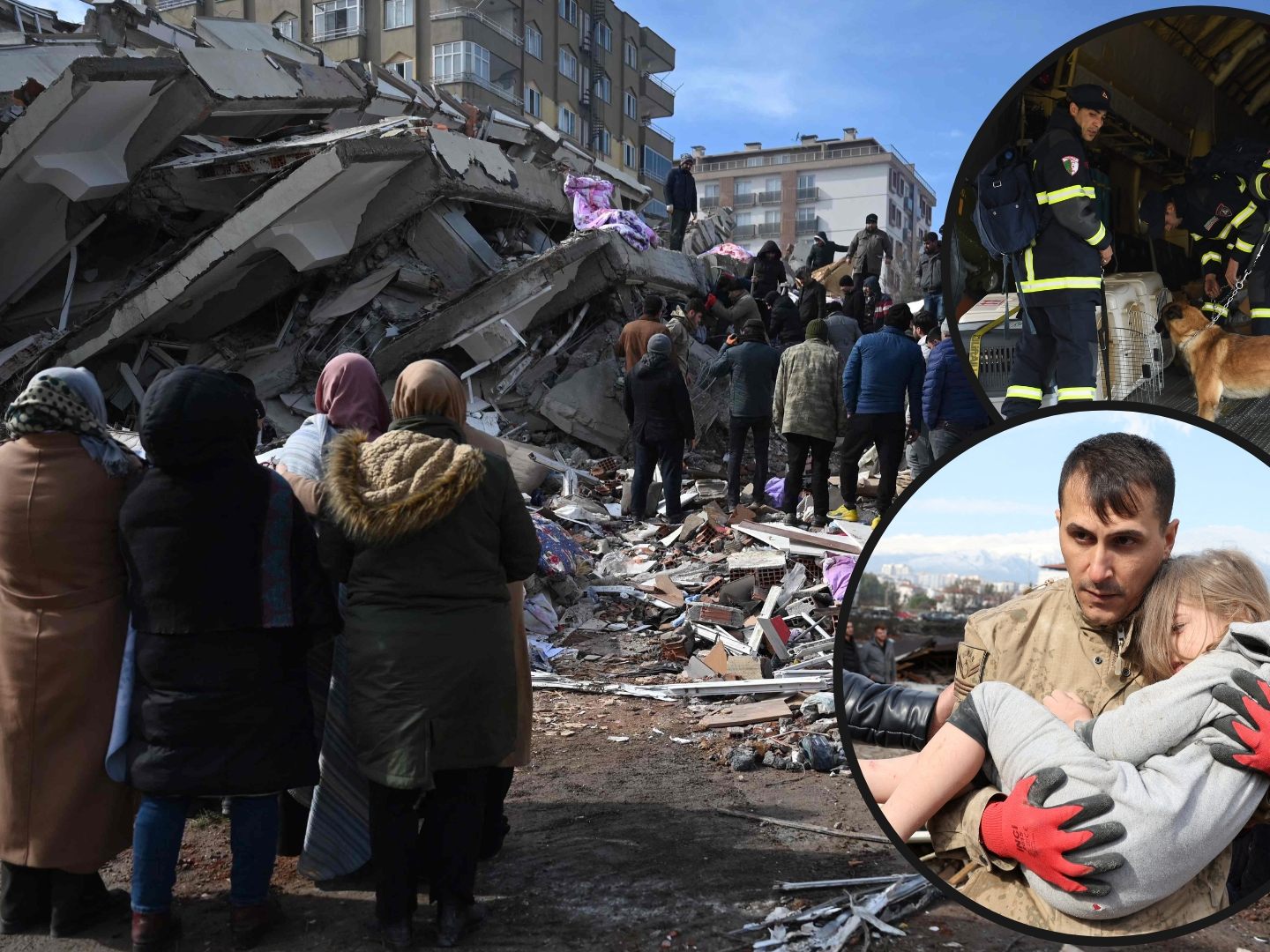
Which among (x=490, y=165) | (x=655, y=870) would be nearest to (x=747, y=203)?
(x=490, y=165)

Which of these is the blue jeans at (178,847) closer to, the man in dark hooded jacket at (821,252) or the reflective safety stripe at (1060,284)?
the reflective safety stripe at (1060,284)

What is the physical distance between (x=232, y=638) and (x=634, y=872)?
1707 mm

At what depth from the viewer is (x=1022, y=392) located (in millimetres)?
1927

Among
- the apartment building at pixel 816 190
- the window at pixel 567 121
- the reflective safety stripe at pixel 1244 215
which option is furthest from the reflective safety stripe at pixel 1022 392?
the apartment building at pixel 816 190

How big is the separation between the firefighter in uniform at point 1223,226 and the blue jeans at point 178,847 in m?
2.88

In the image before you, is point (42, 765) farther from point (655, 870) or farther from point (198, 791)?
point (655, 870)

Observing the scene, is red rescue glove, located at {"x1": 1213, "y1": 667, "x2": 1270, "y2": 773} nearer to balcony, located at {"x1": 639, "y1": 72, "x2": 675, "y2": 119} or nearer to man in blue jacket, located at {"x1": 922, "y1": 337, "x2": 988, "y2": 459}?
man in blue jacket, located at {"x1": 922, "y1": 337, "x2": 988, "y2": 459}

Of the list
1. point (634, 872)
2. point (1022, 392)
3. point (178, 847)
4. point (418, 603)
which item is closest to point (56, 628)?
point (178, 847)

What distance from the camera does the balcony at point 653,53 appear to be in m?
48.9

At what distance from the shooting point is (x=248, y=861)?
311 cm

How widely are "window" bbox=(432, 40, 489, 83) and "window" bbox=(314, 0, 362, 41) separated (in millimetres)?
4051

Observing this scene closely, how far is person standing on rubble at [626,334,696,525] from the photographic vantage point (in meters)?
9.52

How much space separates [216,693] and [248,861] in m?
0.59

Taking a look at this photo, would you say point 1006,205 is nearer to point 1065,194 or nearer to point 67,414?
point 1065,194
